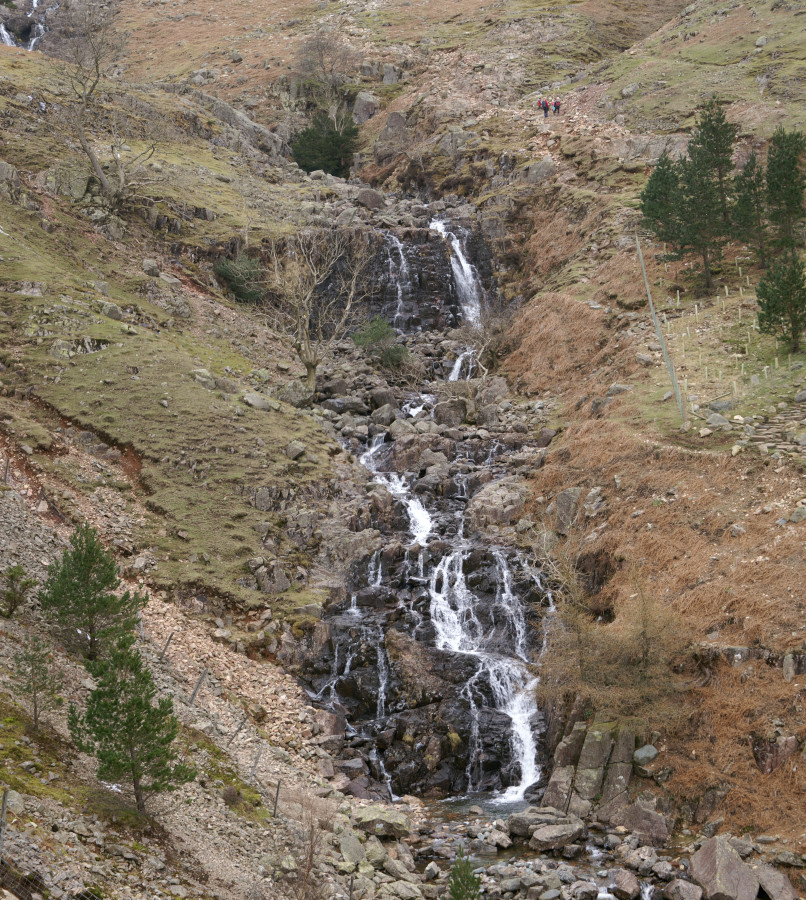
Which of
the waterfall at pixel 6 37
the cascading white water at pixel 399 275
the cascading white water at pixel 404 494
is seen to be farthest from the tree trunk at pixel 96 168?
the waterfall at pixel 6 37

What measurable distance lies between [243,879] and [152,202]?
38.6 metres

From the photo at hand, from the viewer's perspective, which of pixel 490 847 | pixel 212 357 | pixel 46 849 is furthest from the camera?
pixel 212 357

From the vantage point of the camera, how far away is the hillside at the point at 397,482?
15.5 m

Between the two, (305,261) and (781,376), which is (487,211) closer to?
(305,261)

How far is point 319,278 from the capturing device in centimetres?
4028

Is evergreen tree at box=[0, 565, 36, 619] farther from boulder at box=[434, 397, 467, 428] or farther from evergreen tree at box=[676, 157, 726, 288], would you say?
evergreen tree at box=[676, 157, 726, 288]

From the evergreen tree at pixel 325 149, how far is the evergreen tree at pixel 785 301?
4355cm

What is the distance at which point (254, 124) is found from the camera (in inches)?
2499

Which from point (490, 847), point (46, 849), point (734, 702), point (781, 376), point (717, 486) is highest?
point (781, 376)

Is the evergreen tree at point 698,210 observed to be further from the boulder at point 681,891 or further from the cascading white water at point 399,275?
the boulder at point 681,891

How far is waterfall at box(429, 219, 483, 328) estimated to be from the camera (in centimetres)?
4603

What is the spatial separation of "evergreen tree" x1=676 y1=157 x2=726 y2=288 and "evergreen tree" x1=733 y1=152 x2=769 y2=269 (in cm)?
80

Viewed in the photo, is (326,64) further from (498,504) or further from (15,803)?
(15,803)

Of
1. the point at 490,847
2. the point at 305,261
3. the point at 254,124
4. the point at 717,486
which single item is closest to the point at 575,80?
the point at 254,124
